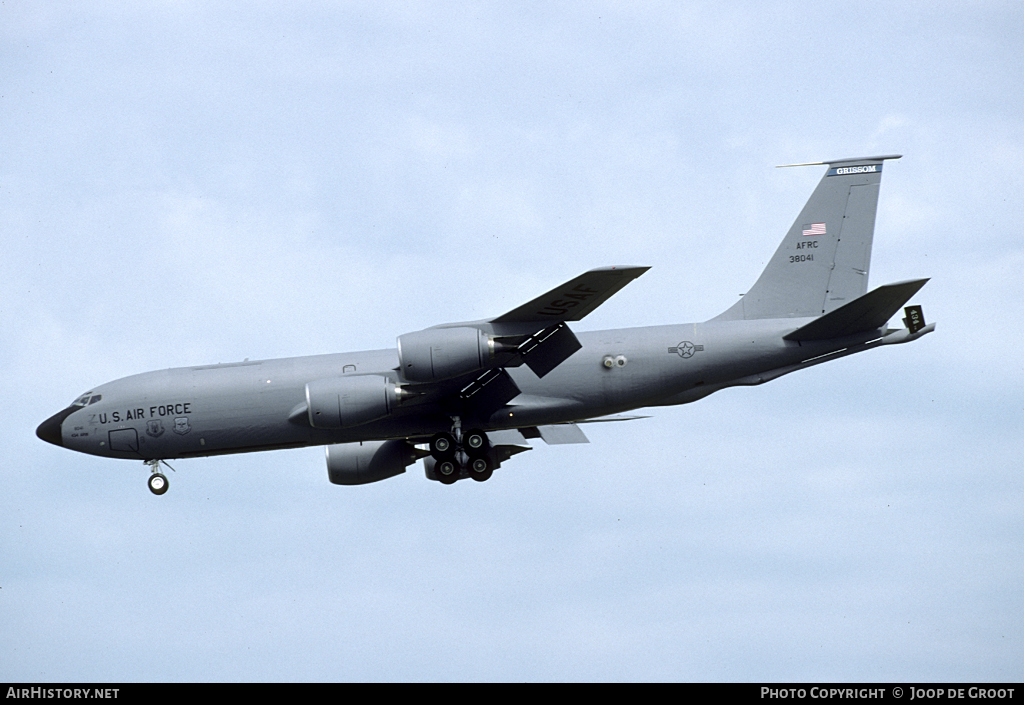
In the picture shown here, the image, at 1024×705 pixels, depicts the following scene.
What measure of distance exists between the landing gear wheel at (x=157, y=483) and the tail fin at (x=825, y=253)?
577 inches

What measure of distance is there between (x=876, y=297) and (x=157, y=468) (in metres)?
18.0

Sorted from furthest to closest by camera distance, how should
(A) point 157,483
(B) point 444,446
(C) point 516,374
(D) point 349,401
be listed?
(A) point 157,483, (B) point 444,446, (C) point 516,374, (D) point 349,401

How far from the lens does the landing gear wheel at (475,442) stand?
1225 inches

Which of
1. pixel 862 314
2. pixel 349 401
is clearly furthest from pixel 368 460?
pixel 862 314

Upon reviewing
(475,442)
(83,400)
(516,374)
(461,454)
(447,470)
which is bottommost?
(447,470)

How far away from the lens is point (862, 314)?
28.8 m

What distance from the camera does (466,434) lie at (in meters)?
31.2

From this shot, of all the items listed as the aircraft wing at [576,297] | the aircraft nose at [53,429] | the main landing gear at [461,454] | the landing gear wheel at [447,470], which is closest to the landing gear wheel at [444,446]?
the main landing gear at [461,454]

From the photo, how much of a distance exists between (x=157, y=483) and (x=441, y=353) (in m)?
9.35

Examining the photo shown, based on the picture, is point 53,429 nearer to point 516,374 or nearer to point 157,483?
point 157,483

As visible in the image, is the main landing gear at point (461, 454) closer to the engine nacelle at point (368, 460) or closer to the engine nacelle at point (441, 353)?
the engine nacelle at point (441, 353)

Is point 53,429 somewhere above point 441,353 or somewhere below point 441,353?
above
